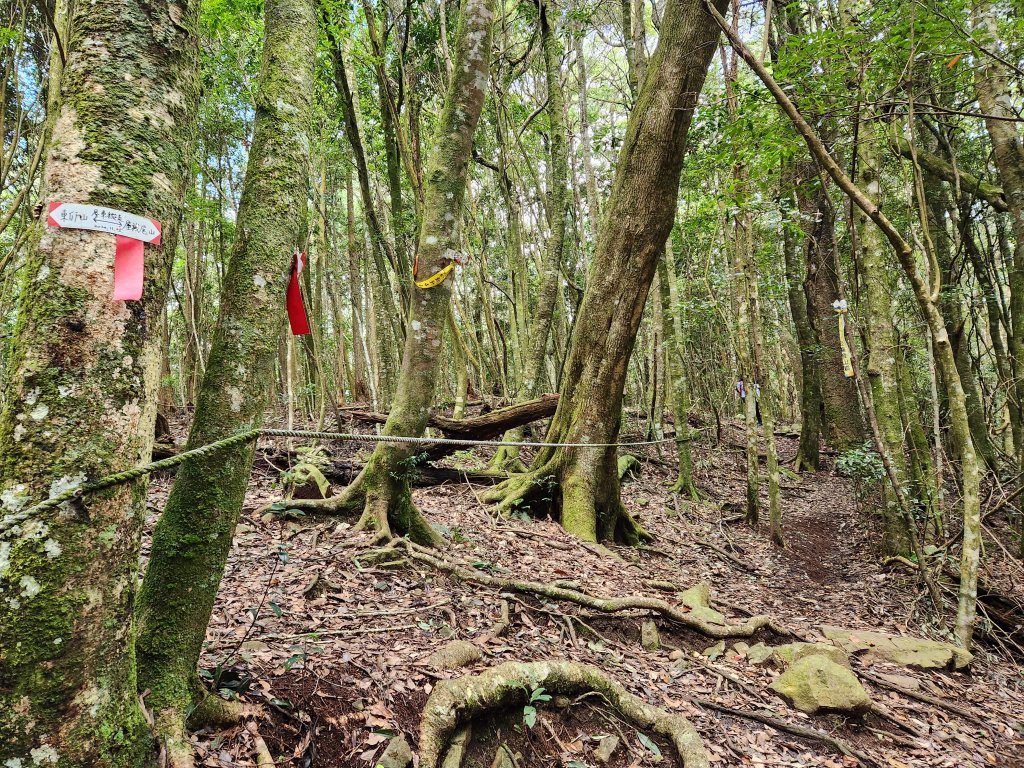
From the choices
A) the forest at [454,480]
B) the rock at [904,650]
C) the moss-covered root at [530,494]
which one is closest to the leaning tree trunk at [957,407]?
the forest at [454,480]

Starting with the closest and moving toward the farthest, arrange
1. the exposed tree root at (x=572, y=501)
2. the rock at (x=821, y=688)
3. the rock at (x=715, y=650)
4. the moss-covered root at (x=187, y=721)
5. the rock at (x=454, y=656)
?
1. the moss-covered root at (x=187, y=721)
2. the rock at (x=454, y=656)
3. the rock at (x=821, y=688)
4. the rock at (x=715, y=650)
5. the exposed tree root at (x=572, y=501)

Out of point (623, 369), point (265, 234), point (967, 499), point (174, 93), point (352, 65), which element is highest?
point (352, 65)

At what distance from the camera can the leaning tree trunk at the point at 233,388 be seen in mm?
1902

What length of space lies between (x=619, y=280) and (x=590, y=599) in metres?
3.49

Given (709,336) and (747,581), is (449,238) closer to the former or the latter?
(747,581)

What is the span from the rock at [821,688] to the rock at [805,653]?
0.20 m

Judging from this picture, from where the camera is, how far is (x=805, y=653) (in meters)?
3.83

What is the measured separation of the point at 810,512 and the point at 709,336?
10.2 m

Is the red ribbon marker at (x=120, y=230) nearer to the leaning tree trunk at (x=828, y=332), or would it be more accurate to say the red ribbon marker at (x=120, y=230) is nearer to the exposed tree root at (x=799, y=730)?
the exposed tree root at (x=799, y=730)

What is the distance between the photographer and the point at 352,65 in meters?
8.38

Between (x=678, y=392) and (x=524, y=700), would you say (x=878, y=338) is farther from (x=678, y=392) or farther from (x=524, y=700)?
(x=524, y=700)

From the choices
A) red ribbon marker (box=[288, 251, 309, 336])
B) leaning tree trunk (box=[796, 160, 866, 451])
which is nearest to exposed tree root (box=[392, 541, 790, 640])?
red ribbon marker (box=[288, 251, 309, 336])

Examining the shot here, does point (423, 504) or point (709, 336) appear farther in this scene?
point (709, 336)

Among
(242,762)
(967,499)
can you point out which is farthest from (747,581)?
(242,762)
